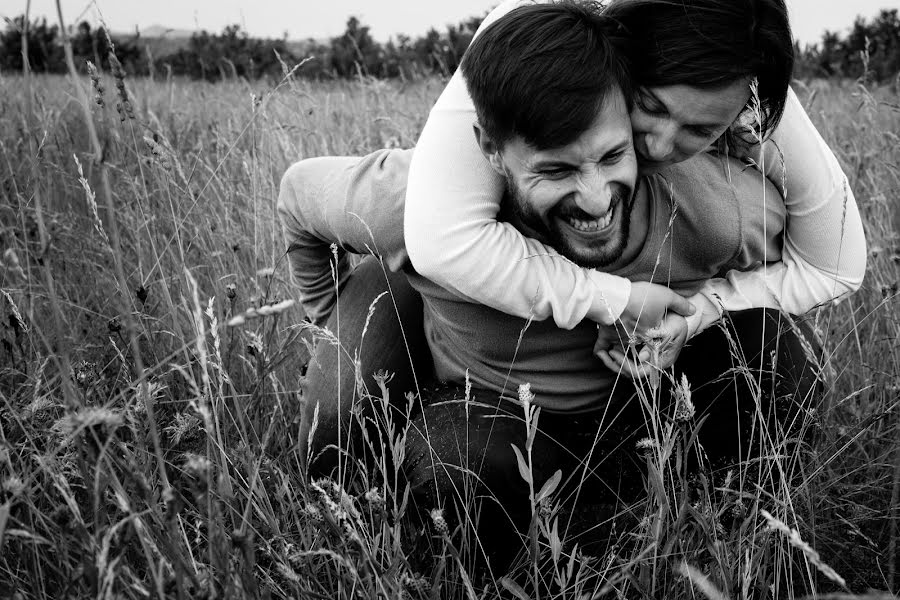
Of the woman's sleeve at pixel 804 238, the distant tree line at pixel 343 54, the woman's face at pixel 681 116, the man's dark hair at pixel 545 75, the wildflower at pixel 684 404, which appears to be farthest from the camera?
the distant tree line at pixel 343 54

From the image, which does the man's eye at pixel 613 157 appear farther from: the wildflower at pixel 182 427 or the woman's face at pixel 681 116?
the wildflower at pixel 182 427

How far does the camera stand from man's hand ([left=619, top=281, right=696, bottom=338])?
1770 mm

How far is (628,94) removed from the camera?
1.69 metres

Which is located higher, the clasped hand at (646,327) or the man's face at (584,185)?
the man's face at (584,185)

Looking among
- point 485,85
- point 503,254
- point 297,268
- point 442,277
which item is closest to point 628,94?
point 485,85

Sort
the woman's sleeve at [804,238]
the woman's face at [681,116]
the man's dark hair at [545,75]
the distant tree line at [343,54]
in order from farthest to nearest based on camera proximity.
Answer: the distant tree line at [343,54], the woman's sleeve at [804,238], the woman's face at [681,116], the man's dark hair at [545,75]

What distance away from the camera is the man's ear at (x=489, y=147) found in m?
1.70

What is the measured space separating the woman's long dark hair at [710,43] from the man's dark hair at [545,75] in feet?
0.31

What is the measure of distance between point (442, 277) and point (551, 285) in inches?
9.8

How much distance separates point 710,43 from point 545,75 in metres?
0.39

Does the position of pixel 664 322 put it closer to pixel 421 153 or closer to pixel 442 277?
pixel 442 277

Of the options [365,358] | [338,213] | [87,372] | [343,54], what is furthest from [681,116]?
[343,54]

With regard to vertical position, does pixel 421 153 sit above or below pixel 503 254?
above

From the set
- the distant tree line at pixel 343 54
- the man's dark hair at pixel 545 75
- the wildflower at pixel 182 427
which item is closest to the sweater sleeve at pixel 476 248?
the man's dark hair at pixel 545 75
